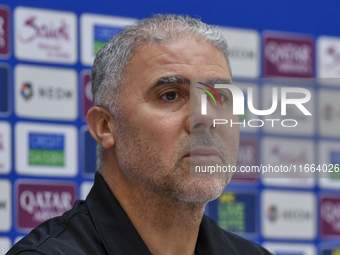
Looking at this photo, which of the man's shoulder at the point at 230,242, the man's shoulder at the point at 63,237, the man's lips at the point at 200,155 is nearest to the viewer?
the man's shoulder at the point at 63,237

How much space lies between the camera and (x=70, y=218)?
1.32m

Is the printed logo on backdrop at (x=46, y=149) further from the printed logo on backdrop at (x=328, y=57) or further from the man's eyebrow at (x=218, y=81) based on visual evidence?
the printed logo on backdrop at (x=328, y=57)

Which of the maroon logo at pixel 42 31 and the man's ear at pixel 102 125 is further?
the maroon logo at pixel 42 31

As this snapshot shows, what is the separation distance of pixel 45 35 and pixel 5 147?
0.52m

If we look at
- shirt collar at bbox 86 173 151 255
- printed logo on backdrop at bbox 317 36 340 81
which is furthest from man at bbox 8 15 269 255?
printed logo on backdrop at bbox 317 36 340 81

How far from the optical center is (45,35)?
2.30 meters

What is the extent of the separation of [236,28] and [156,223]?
1531 mm

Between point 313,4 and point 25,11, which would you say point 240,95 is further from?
point 313,4

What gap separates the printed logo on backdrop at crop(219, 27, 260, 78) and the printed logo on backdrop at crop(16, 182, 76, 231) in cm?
104

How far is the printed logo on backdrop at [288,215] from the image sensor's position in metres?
2.64

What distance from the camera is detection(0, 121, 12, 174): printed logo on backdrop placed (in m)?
2.19

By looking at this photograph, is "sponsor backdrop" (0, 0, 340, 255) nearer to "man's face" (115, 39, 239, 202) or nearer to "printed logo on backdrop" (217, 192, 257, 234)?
"printed logo on backdrop" (217, 192, 257, 234)

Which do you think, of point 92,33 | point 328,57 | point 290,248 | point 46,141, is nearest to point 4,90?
point 46,141

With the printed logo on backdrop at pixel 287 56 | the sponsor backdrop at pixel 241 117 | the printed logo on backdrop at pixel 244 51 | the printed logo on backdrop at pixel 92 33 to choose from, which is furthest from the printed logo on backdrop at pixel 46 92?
the printed logo on backdrop at pixel 287 56
